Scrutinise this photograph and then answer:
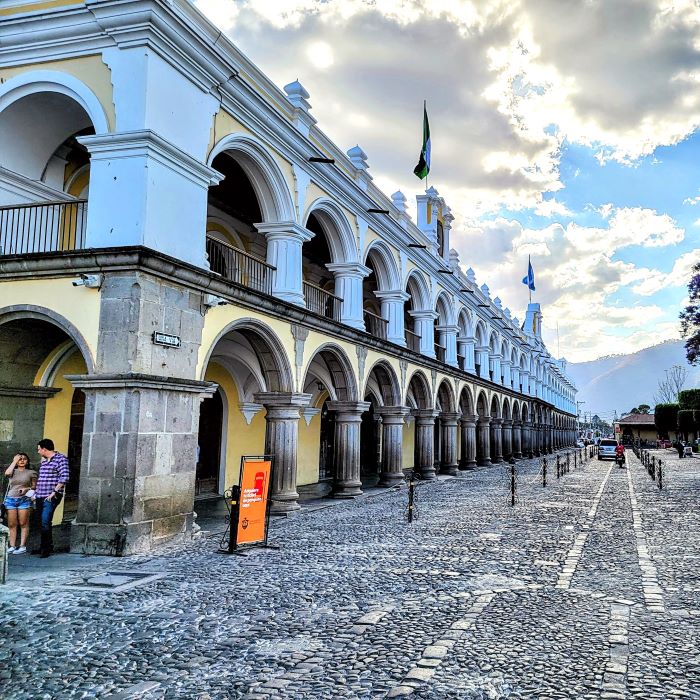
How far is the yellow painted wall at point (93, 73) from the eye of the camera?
10375 mm

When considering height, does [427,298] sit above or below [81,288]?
above

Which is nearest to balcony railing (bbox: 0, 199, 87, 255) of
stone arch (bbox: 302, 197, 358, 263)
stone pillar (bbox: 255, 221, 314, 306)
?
stone pillar (bbox: 255, 221, 314, 306)

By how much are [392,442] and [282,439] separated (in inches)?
303

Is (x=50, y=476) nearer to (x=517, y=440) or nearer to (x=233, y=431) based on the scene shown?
(x=233, y=431)

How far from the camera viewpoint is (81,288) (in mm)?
9914

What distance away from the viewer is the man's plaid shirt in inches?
368

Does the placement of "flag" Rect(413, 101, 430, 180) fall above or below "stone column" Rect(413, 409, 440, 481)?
above

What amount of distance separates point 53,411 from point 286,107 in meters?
8.51

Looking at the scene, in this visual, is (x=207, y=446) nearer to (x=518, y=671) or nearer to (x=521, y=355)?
(x=518, y=671)

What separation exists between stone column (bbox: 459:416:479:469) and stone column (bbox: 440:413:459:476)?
2955mm

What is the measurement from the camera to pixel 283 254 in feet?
47.3

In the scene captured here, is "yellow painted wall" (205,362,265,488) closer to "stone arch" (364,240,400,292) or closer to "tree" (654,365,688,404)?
"stone arch" (364,240,400,292)

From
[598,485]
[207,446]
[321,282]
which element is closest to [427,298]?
[321,282]

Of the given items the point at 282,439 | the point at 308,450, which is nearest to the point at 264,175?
the point at 282,439
